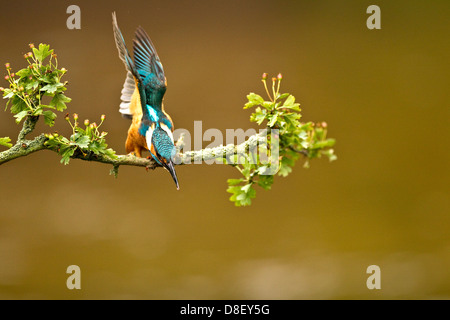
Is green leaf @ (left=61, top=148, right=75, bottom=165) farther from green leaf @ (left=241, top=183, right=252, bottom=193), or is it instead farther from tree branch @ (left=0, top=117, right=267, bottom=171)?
green leaf @ (left=241, top=183, right=252, bottom=193)

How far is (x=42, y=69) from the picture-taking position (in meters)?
0.94

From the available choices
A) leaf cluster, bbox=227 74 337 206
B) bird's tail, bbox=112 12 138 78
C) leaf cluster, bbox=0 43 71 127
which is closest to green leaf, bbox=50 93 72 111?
leaf cluster, bbox=0 43 71 127

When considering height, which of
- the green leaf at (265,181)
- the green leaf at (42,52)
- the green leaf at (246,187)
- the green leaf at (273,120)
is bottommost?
the green leaf at (246,187)

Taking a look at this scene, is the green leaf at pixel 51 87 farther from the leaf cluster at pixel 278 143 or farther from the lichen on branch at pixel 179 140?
the leaf cluster at pixel 278 143

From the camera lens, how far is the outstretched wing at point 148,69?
1120 mm

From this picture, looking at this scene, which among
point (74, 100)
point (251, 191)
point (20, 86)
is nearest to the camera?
point (20, 86)

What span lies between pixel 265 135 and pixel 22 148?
0.46 m

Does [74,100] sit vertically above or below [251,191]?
above

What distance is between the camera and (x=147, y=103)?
3.68 feet

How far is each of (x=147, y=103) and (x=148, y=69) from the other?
81mm

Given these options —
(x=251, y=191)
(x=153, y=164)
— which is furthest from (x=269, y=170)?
(x=153, y=164)

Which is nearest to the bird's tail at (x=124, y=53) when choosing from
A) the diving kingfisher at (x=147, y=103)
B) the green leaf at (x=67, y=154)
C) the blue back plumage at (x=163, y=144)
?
the diving kingfisher at (x=147, y=103)

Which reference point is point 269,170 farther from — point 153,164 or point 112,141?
point 112,141

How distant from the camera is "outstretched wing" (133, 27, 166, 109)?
44.1 inches
